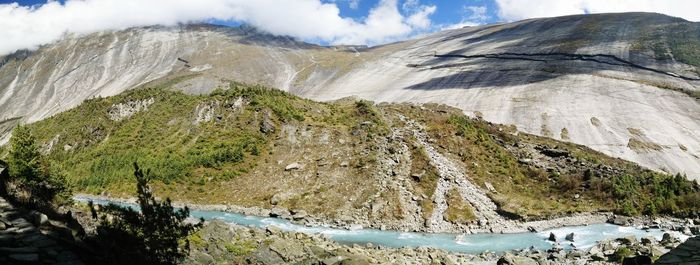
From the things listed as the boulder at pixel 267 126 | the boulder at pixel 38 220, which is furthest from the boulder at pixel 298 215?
the boulder at pixel 38 220

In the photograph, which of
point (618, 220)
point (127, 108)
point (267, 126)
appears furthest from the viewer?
point (127, 108)

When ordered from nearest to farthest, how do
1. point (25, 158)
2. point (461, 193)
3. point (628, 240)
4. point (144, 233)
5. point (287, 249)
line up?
point (144, 233) < point (287, 249) < point (25, 158) < point (628, 240) < point (461, 193)

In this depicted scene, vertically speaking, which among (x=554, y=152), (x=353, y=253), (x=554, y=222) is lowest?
(x=554, y=222)

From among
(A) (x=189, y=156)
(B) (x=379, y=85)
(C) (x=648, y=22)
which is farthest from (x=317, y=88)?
(C) (x=648, y=22)

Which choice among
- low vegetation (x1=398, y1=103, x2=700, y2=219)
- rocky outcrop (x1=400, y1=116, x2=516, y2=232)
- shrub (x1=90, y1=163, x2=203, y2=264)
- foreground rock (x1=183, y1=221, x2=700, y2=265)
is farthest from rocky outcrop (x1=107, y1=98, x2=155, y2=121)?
shrub (x1=90, y1=163, x2=203, y2=264)

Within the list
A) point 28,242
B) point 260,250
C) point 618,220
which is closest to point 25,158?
point 260,250

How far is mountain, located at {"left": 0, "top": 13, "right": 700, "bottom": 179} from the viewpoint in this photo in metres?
80.6

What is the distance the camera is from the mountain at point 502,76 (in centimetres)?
8062

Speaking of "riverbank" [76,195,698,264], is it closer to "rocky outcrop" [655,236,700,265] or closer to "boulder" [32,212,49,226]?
"boulder" [32,212,49,226]

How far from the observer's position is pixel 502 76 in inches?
4626

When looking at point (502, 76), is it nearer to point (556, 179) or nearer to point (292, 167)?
point (556, 179)

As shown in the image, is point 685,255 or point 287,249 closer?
point 685,255

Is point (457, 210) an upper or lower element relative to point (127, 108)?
lower

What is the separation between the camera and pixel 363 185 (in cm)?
5334
